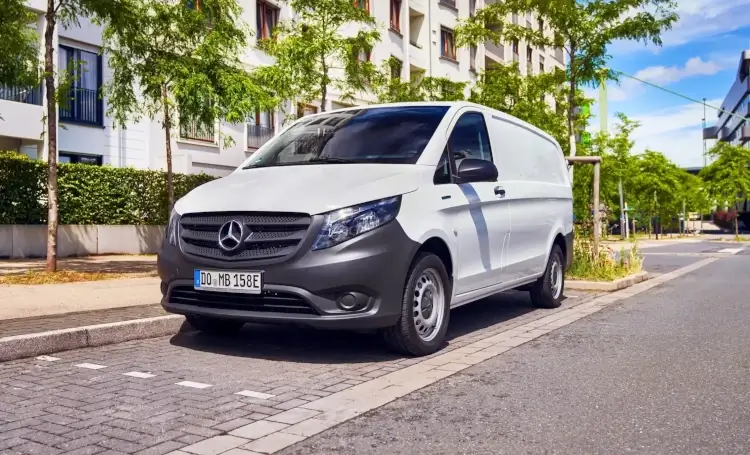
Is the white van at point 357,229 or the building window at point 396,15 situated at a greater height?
the building window at point 396,15

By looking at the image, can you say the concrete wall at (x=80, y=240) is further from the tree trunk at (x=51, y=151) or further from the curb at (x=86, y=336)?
the curb at (x=86, y=336)

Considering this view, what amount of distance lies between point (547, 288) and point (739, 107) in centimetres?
8907

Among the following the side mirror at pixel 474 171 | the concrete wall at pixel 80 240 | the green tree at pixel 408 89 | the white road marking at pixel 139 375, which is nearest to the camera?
the white road marking at pixel 139 375

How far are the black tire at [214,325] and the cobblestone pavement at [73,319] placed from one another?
0.70 meters

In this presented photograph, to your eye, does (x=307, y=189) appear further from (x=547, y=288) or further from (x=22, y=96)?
(x=22, y=96)

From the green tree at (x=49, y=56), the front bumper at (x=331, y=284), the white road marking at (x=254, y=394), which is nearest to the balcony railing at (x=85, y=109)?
the green tree at (x=49, y=56)

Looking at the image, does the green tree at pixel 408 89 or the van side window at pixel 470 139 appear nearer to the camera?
the van side window at pixel 470 139

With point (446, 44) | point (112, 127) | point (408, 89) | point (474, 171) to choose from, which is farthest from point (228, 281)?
Result: point (446, 44)

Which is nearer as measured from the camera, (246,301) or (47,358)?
(246,301)

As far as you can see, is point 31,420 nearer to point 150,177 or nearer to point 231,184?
point 231,184

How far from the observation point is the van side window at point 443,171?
566cm

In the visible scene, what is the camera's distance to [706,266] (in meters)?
17.1

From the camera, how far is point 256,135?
24609 millimetres

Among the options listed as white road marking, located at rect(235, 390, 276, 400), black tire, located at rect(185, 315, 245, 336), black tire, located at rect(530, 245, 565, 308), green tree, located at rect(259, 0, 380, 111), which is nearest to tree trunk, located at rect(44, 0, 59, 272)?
green tree, located at rect(259, 0, 380, 111)
